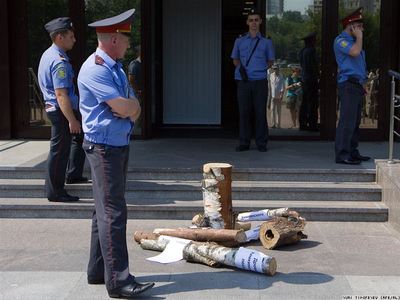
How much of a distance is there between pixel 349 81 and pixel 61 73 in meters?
3.46

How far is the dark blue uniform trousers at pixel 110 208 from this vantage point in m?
4.55

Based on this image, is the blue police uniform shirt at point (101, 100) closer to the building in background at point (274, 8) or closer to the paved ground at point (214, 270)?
the paved ground at point (214, 270)

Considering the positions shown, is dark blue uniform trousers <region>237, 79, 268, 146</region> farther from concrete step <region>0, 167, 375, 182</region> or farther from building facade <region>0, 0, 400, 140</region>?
concrete step <region>0, 167, 375, 182</region>

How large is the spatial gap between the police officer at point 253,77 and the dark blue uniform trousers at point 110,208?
4431 millimetres

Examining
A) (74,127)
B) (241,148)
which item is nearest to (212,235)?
(74,127)

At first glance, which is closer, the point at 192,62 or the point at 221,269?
the point at 221,269

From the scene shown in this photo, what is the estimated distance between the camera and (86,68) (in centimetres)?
457

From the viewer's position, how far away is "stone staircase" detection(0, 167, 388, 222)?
22.6 ft

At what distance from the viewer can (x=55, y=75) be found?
6.46 metres

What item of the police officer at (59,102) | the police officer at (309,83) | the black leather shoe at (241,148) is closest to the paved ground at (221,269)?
the police officer at (59,102)

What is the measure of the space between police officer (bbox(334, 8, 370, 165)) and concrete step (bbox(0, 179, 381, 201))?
2.36ft

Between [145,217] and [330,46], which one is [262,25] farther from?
[145,217]

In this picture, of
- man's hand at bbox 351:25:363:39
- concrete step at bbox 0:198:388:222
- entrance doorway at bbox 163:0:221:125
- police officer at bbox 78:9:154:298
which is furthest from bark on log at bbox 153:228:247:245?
entrance doorway at bbox 163:0:221:125

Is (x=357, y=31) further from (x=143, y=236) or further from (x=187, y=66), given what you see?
(x=187, y=66)
